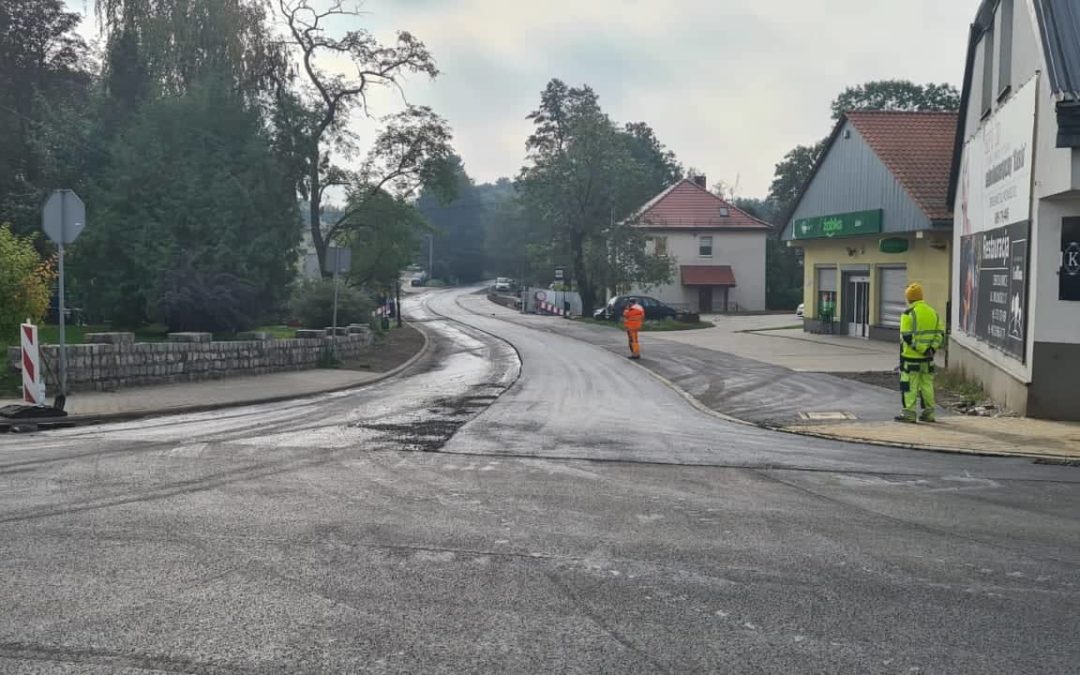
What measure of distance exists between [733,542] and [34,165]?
36.2 m

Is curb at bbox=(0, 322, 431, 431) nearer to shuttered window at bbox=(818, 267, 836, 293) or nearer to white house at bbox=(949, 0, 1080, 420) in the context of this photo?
white house at bbox=(949, 0, 1080, 420)

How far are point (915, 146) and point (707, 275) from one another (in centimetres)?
3190

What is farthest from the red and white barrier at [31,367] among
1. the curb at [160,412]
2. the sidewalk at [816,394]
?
the sidewalk at [816,394]

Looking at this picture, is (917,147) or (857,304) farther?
→ (857,304)

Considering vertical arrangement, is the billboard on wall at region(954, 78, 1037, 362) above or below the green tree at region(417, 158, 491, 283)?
below

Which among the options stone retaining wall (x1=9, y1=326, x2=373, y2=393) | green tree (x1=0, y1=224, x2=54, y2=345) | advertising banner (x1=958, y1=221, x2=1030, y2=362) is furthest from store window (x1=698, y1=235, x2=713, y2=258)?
green tree (x1=0, y1=224, x2=54, y2=345)

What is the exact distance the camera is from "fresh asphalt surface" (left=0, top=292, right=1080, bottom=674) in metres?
4.55

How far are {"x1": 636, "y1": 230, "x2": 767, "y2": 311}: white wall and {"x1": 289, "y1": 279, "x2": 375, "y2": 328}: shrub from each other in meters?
35.6

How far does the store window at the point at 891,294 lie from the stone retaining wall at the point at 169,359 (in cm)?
1962

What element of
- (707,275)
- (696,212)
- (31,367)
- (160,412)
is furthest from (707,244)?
(31,367)

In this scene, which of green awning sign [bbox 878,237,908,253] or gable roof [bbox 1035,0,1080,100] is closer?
gable roof [bbox 1035,0,1080,100]

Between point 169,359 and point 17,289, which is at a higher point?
point 17,289

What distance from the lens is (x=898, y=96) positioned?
7988 cm

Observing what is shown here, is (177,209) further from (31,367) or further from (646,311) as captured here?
(646,311)
